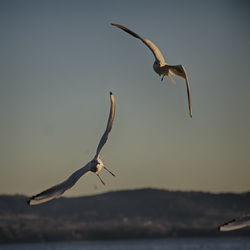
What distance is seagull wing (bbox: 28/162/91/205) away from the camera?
50.5 feet

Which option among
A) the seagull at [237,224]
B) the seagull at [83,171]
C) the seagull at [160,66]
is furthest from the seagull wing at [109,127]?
the seagull at [237,224]

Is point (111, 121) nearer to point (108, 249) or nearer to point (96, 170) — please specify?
point (96, 170)

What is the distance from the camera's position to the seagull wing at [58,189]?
15.4 m

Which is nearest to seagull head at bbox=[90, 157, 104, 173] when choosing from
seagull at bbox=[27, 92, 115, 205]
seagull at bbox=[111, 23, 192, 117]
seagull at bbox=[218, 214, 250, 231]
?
seagull at bbox=[27, 92, 115, 205]

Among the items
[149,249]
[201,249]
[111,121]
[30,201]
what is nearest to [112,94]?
[111,121]

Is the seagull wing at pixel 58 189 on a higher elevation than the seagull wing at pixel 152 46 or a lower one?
lower

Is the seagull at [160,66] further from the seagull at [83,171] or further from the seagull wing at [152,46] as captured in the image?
the seagull at [83,171]

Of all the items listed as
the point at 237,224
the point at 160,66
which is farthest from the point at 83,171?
the point at 237,224

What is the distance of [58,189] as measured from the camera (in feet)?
52.6

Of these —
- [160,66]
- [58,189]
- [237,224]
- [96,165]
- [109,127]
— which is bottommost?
[237,224]

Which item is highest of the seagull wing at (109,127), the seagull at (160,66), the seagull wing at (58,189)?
the seagull at (160,66)

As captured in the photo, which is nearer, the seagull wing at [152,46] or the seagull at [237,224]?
the seagull at [237,224]

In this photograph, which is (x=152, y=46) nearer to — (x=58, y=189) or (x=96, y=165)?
(x=96, y=165)

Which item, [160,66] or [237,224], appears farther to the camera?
[160,66]
